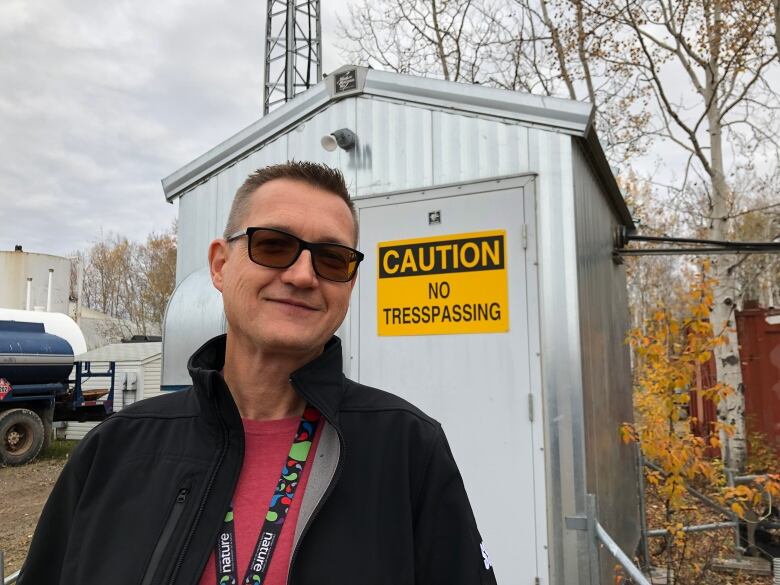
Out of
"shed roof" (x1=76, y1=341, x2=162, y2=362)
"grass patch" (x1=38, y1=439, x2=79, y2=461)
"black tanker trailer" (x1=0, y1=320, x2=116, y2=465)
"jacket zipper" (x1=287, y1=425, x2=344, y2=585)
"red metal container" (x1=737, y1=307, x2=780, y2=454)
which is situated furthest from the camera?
"shed roof" (x1=76, y1=341, x2=162, y2=362)

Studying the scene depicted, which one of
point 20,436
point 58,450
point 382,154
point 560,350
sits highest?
point 382,154

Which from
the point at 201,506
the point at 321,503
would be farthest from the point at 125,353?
the point at 321,503

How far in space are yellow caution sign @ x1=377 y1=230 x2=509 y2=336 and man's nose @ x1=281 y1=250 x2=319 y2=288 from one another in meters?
2.64

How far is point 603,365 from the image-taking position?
470cm

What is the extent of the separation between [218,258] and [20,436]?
12.2 m

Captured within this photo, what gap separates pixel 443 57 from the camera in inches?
563

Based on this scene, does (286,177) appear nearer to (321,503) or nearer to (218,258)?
(218,258)

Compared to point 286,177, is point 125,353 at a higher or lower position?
lower

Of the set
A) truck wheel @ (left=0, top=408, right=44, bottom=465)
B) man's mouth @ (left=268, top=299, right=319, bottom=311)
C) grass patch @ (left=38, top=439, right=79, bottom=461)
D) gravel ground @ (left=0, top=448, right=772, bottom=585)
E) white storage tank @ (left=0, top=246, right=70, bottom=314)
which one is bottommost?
gravel ground @ (left=0, top=448, right=772, bottom=585)

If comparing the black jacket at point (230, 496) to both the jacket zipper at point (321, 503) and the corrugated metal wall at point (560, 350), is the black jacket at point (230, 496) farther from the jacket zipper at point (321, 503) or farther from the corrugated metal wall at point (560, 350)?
the corrugated metal wall at point (560, 350)

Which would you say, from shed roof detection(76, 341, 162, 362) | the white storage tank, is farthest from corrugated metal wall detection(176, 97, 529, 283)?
the white storage tank

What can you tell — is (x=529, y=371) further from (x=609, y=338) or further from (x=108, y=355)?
(x=108, y=355)

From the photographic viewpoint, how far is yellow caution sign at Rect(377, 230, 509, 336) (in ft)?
12.8

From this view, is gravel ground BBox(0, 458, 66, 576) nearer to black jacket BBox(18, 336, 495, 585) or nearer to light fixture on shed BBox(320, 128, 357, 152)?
light fixture on shed BBox(320, 128, 357, 152)
